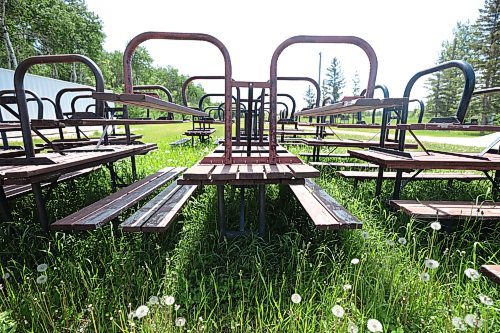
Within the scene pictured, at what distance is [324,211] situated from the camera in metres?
1.83

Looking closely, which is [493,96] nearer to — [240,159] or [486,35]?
[486,35]

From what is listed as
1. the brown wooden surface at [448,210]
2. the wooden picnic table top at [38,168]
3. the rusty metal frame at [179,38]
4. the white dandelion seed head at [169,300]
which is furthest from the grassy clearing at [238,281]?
the rusty metal frame at [179,38]

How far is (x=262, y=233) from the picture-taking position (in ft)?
6.62

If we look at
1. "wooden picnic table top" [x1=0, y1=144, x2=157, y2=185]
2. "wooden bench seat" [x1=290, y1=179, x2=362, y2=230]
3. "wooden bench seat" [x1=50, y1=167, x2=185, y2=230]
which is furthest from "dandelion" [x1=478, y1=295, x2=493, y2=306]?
"wooden picnic table top" [x1=0, y1=144, x2=157, y2=185]

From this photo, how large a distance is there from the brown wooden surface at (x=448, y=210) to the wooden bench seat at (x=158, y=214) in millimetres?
1868

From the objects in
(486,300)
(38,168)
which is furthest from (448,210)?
(38,168)

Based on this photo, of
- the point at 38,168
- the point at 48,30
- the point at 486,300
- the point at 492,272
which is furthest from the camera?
the point at 48,30

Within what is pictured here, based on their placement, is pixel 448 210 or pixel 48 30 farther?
pixel 48 30

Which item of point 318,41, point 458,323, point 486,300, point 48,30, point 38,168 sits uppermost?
point 48,30

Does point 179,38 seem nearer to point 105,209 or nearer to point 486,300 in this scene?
point 105,209

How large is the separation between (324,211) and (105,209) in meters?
1.71

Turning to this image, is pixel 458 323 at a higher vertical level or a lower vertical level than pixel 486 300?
lower

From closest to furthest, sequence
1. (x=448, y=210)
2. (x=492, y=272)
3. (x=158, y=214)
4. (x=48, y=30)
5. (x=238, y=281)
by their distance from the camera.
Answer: (x=492, y=272) < (x=238, y=281) < (x=158, y=214) < (x=448, y=210) < (x=48, y=30)

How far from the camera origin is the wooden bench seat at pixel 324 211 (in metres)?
1.56
